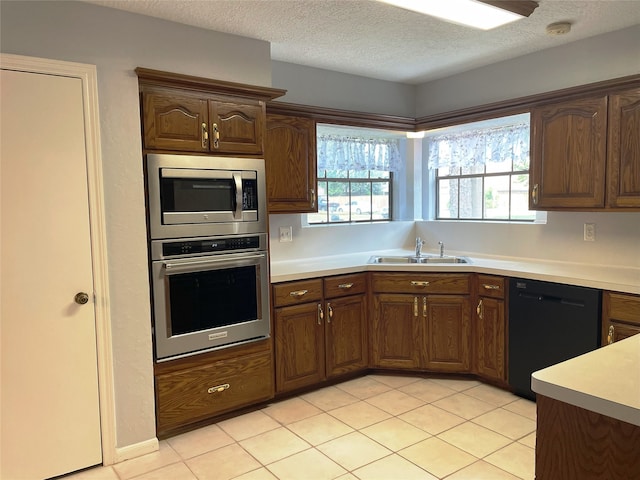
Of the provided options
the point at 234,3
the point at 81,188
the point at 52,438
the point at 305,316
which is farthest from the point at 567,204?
the point at 52,438

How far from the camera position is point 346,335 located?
3.60 meters

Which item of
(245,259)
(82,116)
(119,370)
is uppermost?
(82,116)

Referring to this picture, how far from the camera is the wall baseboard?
264 cm

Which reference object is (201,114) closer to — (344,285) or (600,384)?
(344,285)

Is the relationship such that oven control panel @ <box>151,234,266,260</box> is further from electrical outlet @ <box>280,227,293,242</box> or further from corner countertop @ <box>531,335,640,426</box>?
corner countertop @ <box>531,335,640,426</box>

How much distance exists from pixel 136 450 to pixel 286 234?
74.2 inches

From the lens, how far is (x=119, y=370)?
2.64 meters

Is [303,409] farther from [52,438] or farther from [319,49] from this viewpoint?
[319,49]

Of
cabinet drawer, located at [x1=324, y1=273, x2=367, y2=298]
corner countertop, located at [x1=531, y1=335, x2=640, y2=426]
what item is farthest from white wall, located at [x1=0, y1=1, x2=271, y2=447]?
corner countertop, located at [x1=531, y1=335, x2=640, y2=426]

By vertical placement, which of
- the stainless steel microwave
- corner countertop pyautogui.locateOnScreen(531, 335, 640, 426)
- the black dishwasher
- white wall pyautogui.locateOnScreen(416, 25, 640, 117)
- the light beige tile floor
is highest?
white wall pyautogui.locateOnScreen(416, 25, 640, 117)

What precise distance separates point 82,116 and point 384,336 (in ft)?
8.38

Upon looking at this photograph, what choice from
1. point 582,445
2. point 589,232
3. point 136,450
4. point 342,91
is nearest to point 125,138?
point 136,450

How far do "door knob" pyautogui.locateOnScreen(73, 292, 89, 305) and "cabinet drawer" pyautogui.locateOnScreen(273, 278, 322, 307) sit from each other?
46.5 inches

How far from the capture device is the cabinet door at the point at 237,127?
2.87 metres
